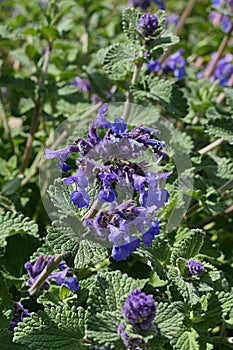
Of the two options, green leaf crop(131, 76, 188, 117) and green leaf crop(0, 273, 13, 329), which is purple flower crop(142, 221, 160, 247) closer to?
green leaf crop(0, 273, 13, 329)

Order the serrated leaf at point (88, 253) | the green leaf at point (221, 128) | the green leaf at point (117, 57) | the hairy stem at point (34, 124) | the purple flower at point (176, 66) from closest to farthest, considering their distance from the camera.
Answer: the serrated leaf at point (88, 253), the green leaf at point (221, 128), the green leaf at point (117, 57), the hairy stem at point (34, 124), the purple flower at point (176, 66)

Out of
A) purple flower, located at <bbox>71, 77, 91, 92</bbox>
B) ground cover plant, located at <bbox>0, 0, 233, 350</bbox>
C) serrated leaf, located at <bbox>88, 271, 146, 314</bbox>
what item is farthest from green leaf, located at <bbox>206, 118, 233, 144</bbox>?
Result: purple flower, located at <bbox>71, 77, 91, 92</bbox>

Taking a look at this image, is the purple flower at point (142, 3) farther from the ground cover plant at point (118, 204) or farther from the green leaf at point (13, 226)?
the green leaf at point (13, 226)

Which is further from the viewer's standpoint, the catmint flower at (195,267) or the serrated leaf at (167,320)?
the catmint flower at (195,267)

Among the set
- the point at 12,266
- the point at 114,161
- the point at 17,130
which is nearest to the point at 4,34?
the point at 17,130

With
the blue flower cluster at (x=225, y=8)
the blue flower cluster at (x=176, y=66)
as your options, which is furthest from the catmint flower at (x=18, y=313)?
→ the blue flower cluster at (x=225, y=8)

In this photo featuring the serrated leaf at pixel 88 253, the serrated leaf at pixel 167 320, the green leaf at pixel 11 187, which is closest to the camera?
the serrated leaf at pixel 167 320

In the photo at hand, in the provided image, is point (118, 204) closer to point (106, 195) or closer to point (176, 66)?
point (106, 195)
